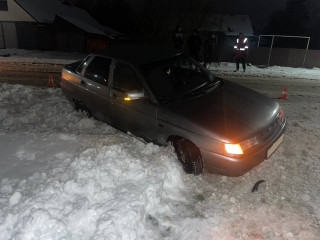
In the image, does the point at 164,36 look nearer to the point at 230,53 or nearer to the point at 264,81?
the point at 230,53

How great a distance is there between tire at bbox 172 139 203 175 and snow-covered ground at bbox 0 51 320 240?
13 cm

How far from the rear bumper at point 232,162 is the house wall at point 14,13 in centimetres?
3022

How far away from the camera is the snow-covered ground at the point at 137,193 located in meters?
3.39

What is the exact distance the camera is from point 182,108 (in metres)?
4.43

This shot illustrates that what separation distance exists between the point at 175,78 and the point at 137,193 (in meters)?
2.13

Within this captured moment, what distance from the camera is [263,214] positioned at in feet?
12.3

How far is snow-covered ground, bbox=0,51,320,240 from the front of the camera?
3.39 m

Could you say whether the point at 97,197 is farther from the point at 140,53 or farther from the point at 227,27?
the point at 227,27

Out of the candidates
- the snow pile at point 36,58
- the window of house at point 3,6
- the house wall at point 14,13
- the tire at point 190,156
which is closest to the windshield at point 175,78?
the tire at point 190,156

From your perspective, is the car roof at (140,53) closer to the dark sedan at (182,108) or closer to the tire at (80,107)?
the dark sedan at (182,108)

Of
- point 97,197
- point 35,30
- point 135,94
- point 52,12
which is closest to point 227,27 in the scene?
point 52,12

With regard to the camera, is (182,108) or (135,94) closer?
(182,108)

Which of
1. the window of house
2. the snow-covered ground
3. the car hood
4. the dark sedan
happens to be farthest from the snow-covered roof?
the snow-covered ground

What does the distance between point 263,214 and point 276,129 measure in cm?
137
